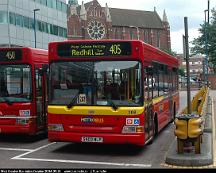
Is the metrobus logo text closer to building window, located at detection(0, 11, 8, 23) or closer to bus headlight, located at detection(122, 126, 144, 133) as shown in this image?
Answer: bus headlight, located at detection(122, 126, 144, 133)

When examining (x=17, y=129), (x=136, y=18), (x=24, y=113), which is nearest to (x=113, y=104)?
(x=24, y=113)

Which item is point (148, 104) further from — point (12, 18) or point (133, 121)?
point (12, 18)

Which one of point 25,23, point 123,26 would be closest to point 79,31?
point 123,26

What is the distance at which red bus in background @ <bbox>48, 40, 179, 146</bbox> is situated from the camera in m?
10.7

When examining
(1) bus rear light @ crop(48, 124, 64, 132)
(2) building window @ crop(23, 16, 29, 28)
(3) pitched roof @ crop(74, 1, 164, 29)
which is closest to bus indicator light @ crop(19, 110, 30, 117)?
(1) bus rear light @ crop(48, 124, 64, 132)

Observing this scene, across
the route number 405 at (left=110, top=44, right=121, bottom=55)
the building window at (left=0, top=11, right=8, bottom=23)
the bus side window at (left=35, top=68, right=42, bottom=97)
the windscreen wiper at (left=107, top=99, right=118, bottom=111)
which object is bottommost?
the windscreen wiper at (left=107, top=99, right=118, bottom=111)

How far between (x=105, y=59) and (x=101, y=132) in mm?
1746

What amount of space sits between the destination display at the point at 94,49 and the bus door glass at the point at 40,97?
223 cm

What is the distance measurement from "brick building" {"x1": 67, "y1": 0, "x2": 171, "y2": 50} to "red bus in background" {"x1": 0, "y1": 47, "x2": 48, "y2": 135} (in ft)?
322

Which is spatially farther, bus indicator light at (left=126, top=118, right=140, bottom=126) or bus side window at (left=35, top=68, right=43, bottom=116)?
bus side window at (left=35, top=68, right=43, bottom=116)

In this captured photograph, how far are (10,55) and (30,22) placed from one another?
156ft

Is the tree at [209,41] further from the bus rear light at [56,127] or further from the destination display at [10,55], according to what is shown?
the bus rear light at [56,127]

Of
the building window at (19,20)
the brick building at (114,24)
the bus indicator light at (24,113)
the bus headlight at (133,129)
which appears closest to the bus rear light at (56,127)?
the bus headlight at (133,129)

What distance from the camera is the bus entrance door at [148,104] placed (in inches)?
441
